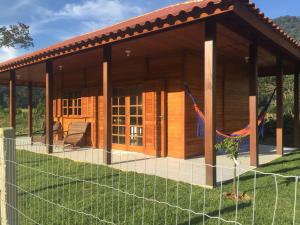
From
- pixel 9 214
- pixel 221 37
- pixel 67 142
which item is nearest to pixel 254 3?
pixel 221 37

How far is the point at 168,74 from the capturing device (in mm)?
7547

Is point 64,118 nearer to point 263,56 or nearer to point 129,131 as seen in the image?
point 129,131

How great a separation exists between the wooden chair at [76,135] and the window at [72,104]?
48cm

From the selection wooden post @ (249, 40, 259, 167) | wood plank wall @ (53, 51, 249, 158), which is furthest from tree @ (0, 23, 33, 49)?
wooden post @ (249, 40, 259, 167)

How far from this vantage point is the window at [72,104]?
10.1 metres

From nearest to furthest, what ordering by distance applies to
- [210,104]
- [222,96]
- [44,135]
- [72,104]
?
[210,104], [222,96], [44,135], [72,104]

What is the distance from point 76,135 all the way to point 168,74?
11.5ft

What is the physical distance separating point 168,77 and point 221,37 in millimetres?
1733

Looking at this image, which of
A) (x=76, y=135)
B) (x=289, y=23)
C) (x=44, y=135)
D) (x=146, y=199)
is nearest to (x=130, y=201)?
(x=146, y=199)

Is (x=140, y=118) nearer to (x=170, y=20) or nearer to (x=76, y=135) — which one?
(x=76, y=135)

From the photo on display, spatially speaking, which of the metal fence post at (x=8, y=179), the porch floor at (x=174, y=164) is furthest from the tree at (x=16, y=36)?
the metal fence post at (x=8, y=179)

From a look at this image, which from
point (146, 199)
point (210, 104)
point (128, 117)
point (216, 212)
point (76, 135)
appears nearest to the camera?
point (146, 199)

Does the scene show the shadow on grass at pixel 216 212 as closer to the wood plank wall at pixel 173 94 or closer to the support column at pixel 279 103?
the wood plank wall at pixel 173 94

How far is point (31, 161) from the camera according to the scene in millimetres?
6758
